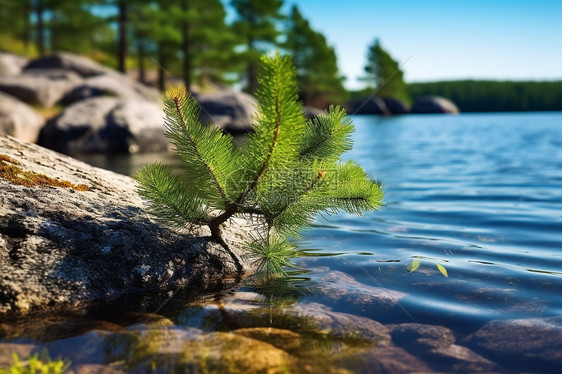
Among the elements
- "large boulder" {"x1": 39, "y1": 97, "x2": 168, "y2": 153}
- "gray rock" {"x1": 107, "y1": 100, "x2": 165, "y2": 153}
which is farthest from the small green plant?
"large boulder" {"x1": 39, "y1": 97, "x2": 168, "y2": 153}

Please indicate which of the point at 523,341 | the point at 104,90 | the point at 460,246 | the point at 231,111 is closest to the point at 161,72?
the point at 231,111

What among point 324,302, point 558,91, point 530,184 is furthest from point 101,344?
point 558,91

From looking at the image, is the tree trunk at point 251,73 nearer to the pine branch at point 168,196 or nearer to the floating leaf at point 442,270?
the floating leaf at point 442,270

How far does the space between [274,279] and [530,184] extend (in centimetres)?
730

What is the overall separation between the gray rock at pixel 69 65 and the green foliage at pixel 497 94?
119153mm

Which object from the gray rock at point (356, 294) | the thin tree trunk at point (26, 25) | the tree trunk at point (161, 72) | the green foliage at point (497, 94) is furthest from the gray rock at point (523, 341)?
the green foliage at point (497, 94)

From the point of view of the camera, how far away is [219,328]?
2.61 meters

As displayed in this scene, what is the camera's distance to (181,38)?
30.9 metres

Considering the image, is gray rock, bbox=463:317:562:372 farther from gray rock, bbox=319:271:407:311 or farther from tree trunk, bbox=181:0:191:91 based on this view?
tree trunk, bbox=181:0:191:91

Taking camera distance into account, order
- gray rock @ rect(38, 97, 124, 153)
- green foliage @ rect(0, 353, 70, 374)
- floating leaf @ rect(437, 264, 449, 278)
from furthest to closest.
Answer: gray rock @ rect(38, 97, 124, 153)
floating leaf @ rect(437, 264, 449, 278)
green foliage @ rect(0, 353, 70, 374)

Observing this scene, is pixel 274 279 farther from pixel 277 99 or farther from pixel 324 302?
pixel 277 99

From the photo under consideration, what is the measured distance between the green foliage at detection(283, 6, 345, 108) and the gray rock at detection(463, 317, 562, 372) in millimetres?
47473

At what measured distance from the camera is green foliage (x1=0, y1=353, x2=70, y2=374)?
2.00 m

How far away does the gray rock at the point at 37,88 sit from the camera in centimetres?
2075
